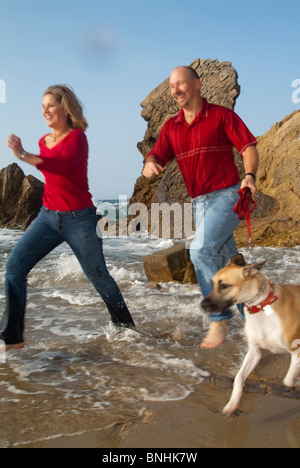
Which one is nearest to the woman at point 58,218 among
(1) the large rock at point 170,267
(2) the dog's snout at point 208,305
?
(2) the dog's snout at point 208,305

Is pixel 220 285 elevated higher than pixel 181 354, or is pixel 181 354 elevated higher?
pixel 220 285

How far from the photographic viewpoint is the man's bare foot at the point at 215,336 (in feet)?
13.1

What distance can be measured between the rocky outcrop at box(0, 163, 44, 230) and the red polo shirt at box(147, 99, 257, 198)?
24.8 m

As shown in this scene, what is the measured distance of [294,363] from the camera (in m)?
2.88

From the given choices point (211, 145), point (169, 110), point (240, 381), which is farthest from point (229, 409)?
point (169, 110)

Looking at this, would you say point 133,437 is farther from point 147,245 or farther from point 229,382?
point 147,245

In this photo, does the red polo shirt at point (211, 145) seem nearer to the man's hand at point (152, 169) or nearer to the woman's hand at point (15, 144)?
the man's hand at point (152, 169)

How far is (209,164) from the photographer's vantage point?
3805 mm

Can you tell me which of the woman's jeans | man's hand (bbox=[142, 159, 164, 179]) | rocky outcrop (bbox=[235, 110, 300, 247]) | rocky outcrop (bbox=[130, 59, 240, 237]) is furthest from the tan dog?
rocky outcrop (bbox=[130, 59, 240, 237])

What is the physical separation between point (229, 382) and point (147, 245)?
11.9 metres

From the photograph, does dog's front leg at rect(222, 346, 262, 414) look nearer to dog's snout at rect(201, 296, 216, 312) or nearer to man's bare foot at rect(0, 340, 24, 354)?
dog's snout at rect(201, 296, 216, 312)

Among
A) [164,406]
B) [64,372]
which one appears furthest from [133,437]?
[64,372]

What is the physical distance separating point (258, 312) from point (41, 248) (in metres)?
2.21

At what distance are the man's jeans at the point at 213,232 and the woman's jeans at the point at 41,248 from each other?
1.00 metres
